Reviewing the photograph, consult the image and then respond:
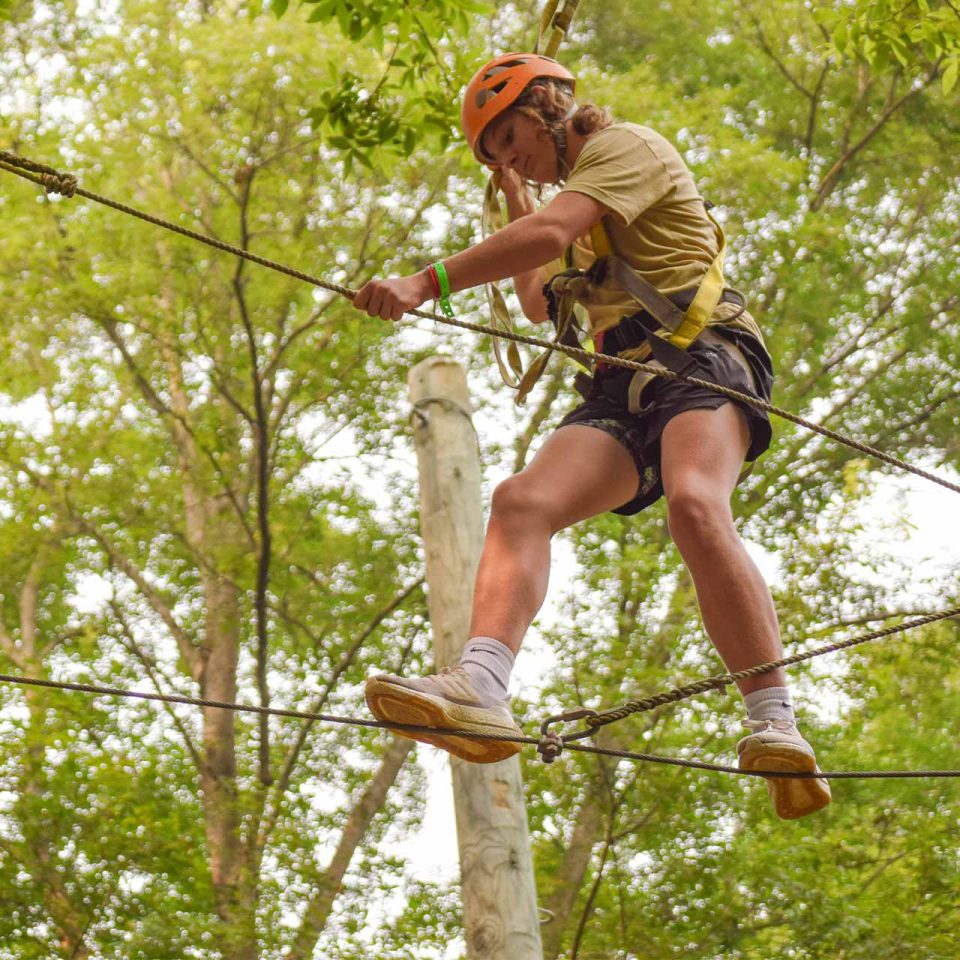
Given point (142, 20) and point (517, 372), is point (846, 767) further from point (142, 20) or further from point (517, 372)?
point (142, 20)

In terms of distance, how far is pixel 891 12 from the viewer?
179 inches

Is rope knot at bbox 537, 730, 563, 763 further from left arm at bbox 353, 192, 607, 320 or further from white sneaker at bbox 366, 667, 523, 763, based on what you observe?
left arm at bbox 353, 192, 607, 320

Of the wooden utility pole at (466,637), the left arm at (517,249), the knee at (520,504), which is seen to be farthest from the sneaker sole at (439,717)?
the wooden utility pole at (466,637)

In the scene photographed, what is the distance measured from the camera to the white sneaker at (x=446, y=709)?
243cm

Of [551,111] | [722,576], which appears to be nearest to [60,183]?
[551,111]

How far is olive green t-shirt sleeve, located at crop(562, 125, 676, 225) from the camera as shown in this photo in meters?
2.67

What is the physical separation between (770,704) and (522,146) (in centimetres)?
130

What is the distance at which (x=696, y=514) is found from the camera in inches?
99.8

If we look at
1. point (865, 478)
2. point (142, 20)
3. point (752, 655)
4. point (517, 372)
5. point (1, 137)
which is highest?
point (142, 20)

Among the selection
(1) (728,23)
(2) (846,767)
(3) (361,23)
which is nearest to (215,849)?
(2) (846,767)

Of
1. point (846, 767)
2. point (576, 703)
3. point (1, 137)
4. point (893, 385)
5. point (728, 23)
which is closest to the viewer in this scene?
point (576, 703)

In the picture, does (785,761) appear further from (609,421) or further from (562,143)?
(562,143)

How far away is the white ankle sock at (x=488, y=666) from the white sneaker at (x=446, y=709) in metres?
0.02

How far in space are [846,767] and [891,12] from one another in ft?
16.3
